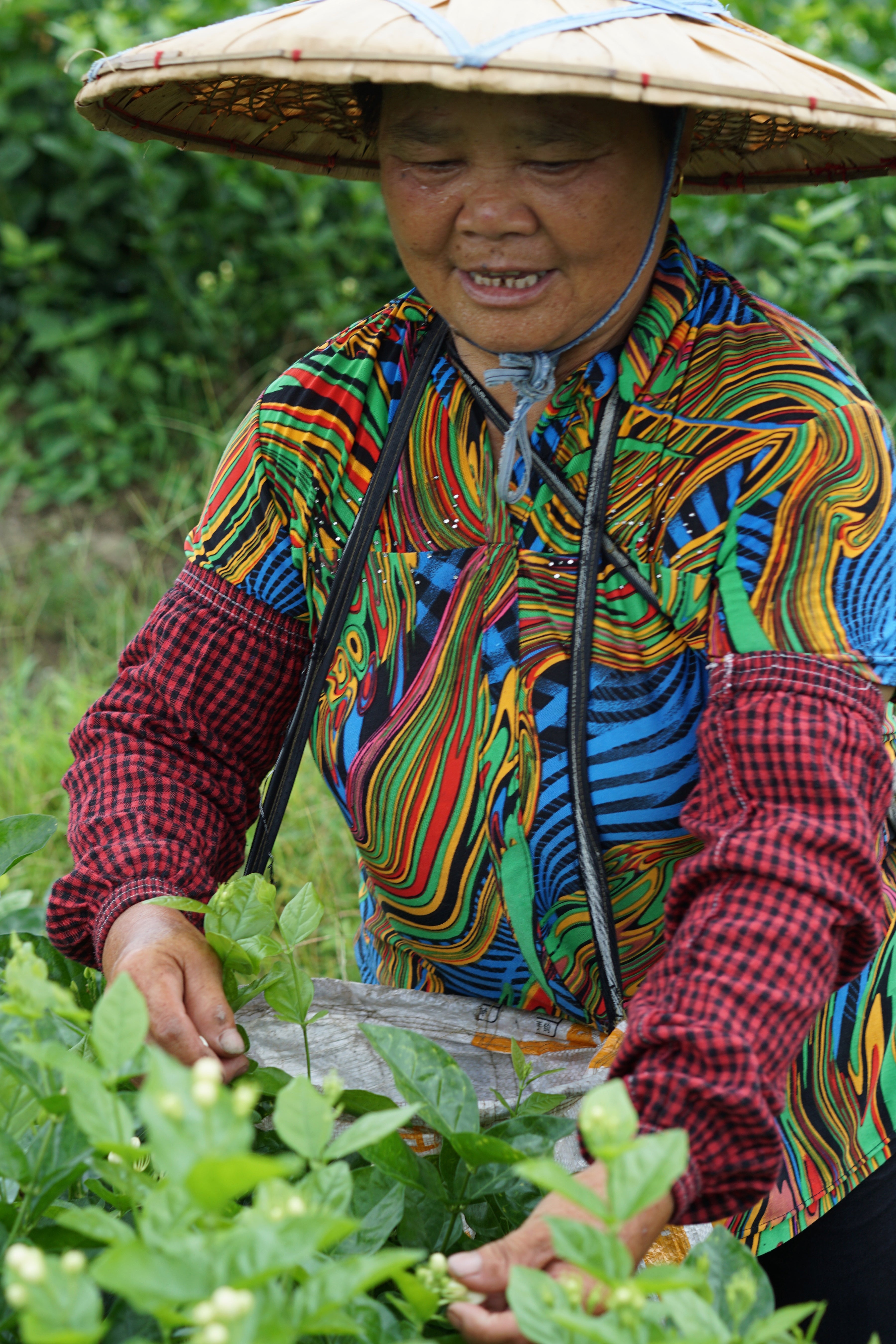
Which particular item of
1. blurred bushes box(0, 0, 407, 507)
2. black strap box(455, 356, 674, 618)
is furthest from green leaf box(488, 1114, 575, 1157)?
blurred bushes box(0, 0, 407, 507)

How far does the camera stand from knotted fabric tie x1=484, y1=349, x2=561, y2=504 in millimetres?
1285

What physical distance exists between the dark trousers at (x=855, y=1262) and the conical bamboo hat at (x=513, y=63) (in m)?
1.04

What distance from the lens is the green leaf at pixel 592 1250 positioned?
67cm

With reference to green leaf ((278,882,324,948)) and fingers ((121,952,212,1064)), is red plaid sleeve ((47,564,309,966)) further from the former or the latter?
green leaf ((278,882,324,948))

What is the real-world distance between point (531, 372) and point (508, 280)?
9cm

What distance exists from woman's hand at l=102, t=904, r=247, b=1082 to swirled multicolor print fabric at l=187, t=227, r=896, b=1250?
0.82 feet

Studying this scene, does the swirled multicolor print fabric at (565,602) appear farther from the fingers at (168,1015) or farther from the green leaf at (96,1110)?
the green leaf at (96,1110)

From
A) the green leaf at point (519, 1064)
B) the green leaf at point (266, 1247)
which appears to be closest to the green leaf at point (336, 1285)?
the green leaf at point (266, 1247)

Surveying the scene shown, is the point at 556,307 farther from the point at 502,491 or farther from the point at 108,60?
the point at 108,60

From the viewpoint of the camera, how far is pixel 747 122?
143 cm

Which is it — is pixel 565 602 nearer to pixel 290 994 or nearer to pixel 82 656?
pixel 290 994

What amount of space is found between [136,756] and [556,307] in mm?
644

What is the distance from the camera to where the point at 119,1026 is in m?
0.73

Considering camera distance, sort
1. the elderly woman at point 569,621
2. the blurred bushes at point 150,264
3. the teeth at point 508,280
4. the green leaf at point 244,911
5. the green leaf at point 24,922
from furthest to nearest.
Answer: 1. the blurred bushes at point 150,264
2. the green leaf at point 24,922
3. the teeth at point 508,280
4. the green leaf at point 244,911
5. the elderly woman at point 569,621
